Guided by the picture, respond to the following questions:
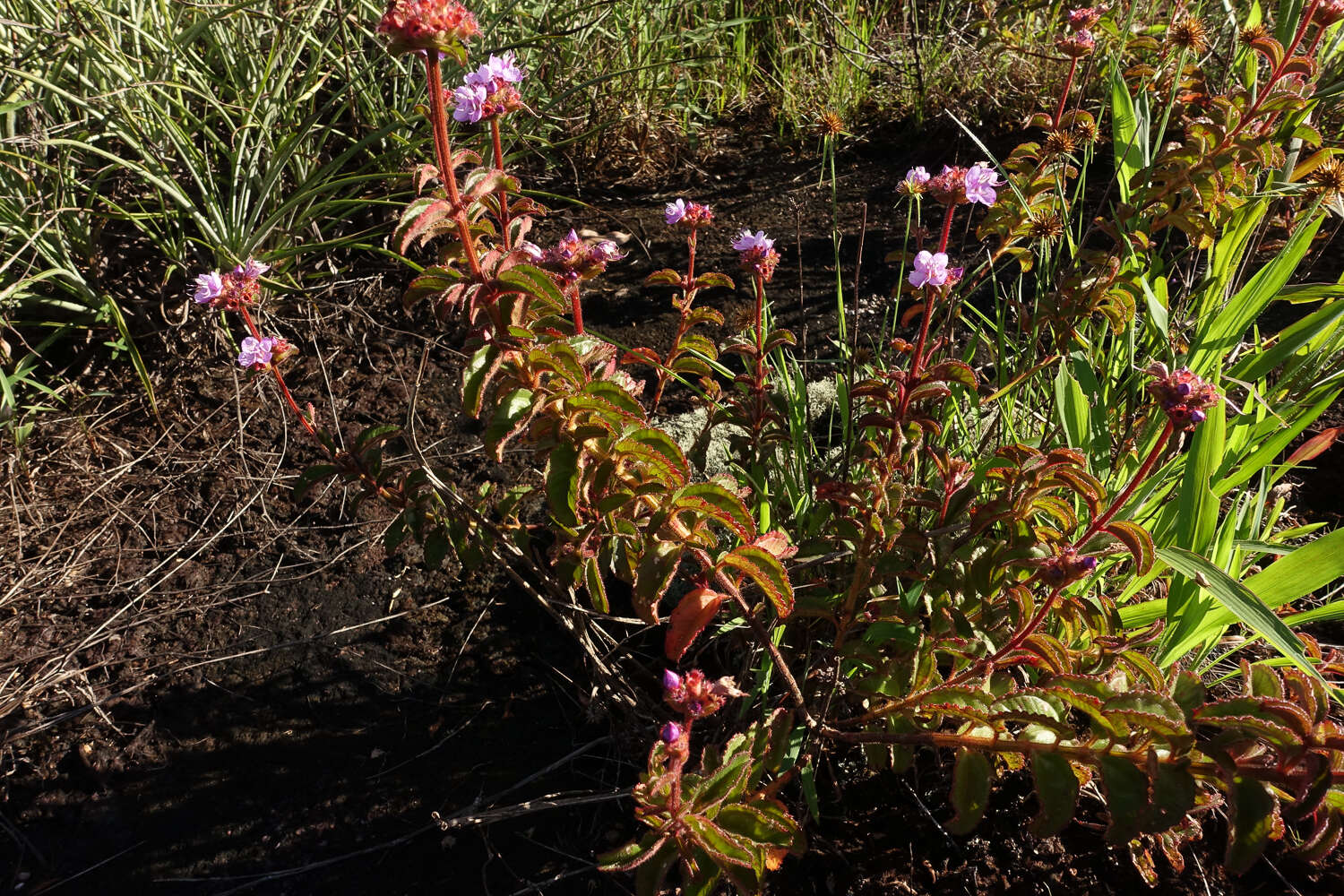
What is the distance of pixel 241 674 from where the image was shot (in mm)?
1520

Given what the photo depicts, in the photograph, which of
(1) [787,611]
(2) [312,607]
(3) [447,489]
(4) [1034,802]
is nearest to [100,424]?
(2) [312,607]

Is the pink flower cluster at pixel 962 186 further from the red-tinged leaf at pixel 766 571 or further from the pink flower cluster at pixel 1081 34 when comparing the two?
the red-tinged leaf at pixel 766 571

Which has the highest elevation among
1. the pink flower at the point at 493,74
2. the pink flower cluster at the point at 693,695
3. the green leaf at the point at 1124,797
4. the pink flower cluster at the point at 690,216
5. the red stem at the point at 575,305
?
the pink flower at the point at 493,74

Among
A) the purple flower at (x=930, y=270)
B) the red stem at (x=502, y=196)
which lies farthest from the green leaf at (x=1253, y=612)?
the red stem at (x=502, y=196)

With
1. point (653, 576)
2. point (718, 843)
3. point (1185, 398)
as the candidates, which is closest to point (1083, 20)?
point (1185, 398)

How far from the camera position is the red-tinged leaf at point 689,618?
3.14 ft

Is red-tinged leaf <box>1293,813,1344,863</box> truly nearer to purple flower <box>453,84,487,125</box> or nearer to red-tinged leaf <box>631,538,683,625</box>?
red-tinged leaf <box>631,538,683,625</box>

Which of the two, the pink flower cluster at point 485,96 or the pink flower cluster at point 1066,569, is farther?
the pink flower cluster at point 485,96

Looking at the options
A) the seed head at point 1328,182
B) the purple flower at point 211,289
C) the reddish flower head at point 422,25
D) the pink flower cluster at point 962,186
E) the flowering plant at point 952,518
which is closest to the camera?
the reddish flower head at point 422,25

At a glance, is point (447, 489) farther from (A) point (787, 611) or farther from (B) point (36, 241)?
(B) point (36, 241)

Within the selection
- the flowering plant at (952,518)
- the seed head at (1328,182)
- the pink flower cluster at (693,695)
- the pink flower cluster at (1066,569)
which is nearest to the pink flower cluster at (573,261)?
the flowering plant at (952,518)

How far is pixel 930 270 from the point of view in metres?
1.06

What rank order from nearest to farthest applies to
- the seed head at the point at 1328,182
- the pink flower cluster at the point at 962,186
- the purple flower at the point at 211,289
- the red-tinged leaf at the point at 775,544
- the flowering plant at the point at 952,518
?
the flowering plant at the point at 952,518, the red-tinged leaf at the point at 775,544, the pink flower cluster at the point at 962,186, the purple flower at the point at 211,289, the seed head at the point at 1328,182

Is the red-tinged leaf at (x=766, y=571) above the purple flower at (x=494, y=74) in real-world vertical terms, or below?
below
